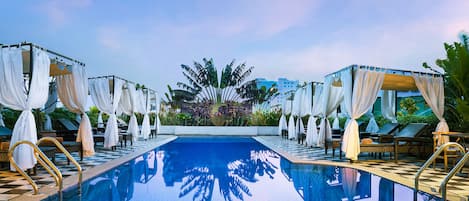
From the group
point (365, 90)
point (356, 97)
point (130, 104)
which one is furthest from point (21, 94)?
point (365, 90)

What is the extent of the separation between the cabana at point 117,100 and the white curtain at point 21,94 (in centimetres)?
344

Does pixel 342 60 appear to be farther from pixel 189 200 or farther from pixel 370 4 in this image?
pixel 189 200

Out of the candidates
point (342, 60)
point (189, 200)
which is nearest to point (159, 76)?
point (342, 60)

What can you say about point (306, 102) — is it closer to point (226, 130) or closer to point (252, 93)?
point (226, 130)

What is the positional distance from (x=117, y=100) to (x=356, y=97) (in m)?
6.46

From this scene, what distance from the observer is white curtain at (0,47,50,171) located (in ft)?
18.3

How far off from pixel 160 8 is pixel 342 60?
8.98m

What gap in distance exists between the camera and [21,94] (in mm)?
5793

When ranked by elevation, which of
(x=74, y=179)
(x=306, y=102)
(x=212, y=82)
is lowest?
(x=74, y=179)

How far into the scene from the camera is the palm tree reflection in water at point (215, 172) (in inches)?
199

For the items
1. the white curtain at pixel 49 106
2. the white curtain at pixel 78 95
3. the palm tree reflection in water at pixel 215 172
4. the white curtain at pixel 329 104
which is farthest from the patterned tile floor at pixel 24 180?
the white curtain at pixel 329 104

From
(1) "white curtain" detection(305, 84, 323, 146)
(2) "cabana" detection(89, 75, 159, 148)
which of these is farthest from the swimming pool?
(1) "white curtain" detection(305, 84, 323, 146)

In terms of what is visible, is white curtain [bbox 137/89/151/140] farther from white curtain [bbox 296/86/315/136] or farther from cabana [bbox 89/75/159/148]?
white curtain [bbox 296/86/315/136]

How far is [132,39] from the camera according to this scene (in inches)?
695
